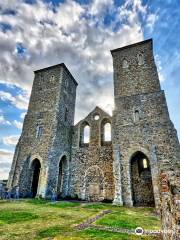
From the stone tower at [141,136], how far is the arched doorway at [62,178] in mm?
6150

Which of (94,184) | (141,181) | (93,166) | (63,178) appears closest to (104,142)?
(93,166)

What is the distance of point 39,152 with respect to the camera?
1794 cm

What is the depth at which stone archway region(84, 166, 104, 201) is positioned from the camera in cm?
1697

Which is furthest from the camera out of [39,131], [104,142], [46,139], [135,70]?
[135,70]

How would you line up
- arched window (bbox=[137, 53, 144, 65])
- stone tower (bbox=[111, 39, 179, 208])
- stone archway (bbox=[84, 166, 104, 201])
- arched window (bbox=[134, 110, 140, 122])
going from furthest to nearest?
arched window (bbox=[137, 53, 144, 65]) → stone archway (bbox=[84, 166, 104, 201]) → arched window (bbox=[134, 110, 140, 122]) → stone tower (bbox=[111, 39, 179, 208])

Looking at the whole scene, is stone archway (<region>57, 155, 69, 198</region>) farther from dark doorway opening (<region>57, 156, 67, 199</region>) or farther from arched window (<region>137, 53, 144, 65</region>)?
arched window (<region>137, 53, 144, 65</region>)

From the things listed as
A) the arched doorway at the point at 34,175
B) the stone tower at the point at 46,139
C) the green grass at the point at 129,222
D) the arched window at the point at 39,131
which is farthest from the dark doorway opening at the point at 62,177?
the green grass at the point at 129,222

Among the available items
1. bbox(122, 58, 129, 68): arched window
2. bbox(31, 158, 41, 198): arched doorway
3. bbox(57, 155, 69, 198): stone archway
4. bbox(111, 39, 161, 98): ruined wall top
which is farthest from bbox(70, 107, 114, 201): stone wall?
bbox(122, 58, 129, 68): arched window

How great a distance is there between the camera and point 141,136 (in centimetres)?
1565

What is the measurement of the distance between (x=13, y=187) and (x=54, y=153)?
4777 mm

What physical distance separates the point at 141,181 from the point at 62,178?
8112mm

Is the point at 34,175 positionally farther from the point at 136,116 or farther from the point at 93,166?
the point at 136,116

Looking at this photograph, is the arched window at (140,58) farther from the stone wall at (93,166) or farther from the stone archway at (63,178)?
the stone archway at (63,178)

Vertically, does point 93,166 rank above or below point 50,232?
above
